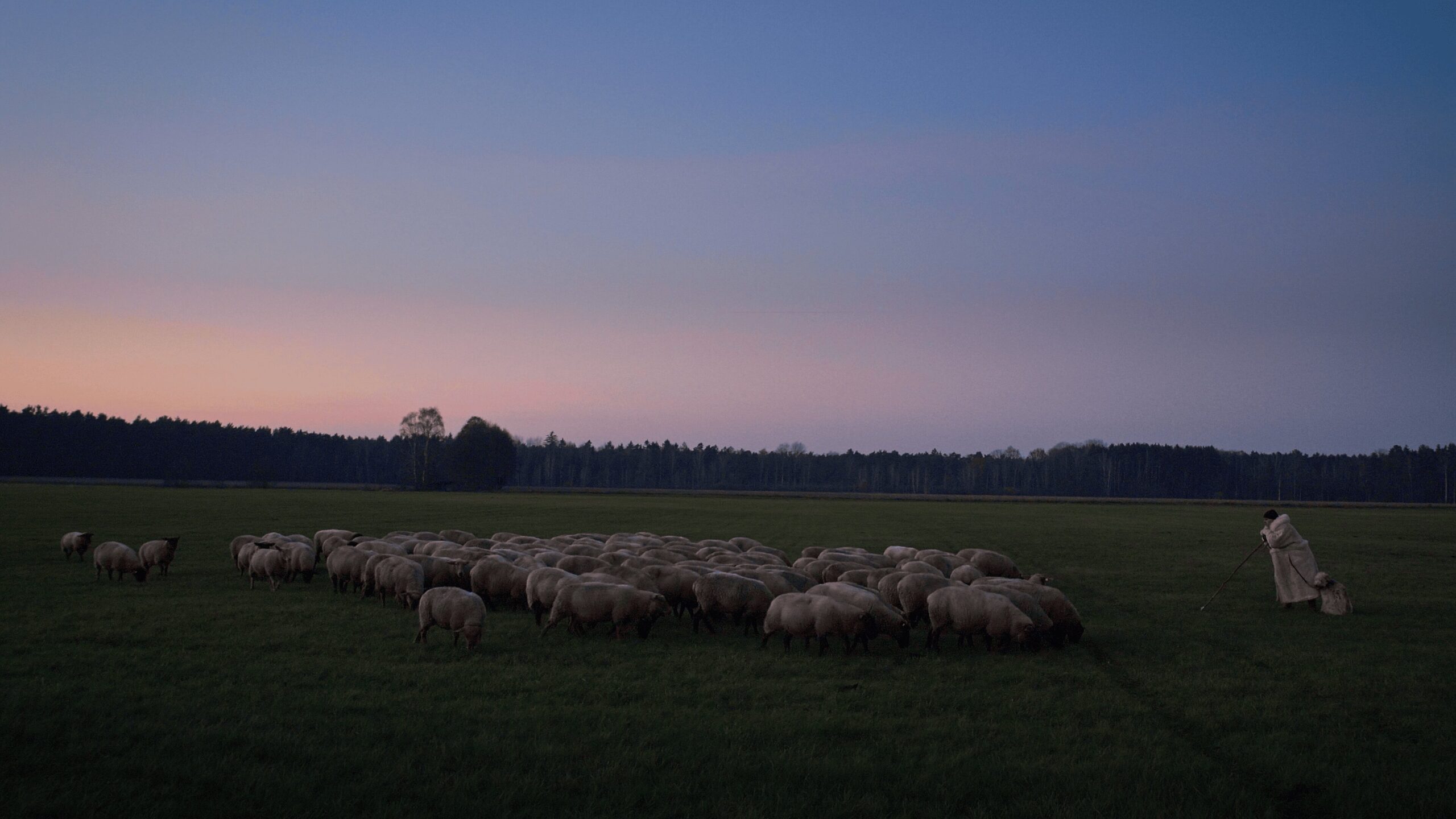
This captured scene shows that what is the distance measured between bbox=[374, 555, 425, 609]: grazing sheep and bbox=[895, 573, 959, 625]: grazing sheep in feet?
29.4

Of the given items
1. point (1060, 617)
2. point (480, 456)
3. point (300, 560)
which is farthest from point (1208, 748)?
point (480, 456)

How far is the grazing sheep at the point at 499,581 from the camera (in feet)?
53.7

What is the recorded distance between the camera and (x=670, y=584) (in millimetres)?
15734

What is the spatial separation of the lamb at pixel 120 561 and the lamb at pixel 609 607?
432 inches

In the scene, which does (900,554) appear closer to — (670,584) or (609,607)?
(670,584)

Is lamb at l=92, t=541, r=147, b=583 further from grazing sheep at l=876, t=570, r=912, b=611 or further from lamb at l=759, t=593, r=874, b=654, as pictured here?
grazing sheep at l=876, t=570, r=912, b=611

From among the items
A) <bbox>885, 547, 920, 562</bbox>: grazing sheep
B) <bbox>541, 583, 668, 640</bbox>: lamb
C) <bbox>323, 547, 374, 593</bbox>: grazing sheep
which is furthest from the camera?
<bbox>885, 547, 920, 562</bbox>: grazing sheep

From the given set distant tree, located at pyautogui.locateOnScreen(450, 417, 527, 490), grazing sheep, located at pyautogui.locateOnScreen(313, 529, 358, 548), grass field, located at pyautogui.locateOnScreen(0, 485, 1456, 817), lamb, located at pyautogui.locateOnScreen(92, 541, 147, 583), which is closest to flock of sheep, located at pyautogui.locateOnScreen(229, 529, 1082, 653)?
grass field, located at pyautogui.locateOnScreen(0, 485, 1456, 817)

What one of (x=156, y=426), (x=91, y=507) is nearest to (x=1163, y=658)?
(x=91, y=507)

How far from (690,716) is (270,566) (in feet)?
43.6

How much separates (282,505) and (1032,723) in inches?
2187

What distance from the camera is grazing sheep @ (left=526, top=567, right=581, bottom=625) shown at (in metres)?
14.8

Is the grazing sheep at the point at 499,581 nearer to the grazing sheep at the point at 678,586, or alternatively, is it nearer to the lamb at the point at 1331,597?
the grazing sheep at the point at 678,586

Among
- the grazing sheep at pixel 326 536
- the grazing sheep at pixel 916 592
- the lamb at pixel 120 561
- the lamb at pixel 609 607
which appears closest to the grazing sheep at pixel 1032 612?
the grazing sheep at pixel 916 592
